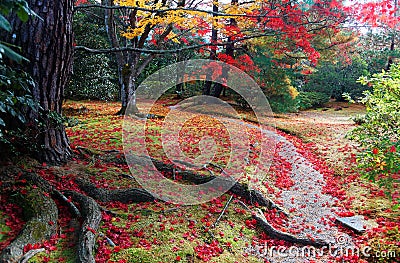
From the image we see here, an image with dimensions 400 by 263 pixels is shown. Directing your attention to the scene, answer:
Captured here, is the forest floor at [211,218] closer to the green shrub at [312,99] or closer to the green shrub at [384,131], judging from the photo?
the green shrub at [384,131]

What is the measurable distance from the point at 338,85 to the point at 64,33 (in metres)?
18.3

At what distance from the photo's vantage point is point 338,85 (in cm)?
1883

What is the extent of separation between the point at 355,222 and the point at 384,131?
139 centimetres

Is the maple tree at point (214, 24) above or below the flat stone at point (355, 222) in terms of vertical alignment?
above

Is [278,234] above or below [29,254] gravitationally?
below

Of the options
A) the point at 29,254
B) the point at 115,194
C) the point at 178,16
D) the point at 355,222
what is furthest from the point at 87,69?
the point at 355,222

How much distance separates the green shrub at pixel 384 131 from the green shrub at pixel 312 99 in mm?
13181

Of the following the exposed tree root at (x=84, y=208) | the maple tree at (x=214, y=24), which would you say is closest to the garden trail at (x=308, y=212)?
the exposed tree root at (x=84, y=208)

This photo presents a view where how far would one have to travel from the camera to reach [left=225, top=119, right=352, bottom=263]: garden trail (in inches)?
145

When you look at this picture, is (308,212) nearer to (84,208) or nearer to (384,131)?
(384,131)

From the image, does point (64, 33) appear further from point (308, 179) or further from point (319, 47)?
point (319, 47)

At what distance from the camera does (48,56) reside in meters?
3.71

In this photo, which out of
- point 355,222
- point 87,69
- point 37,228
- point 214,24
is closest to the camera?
point 37,228

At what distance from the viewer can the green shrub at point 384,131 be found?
3.80 meters
